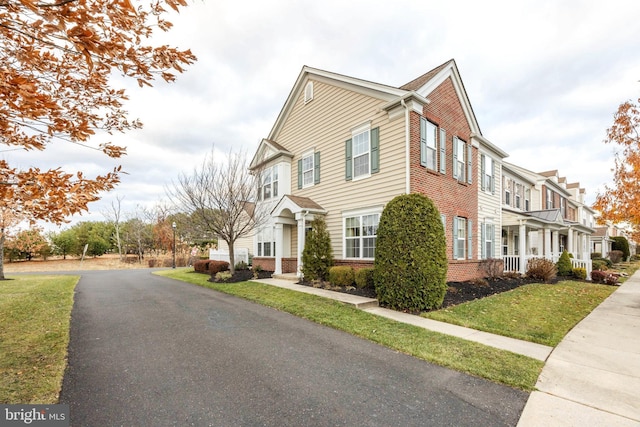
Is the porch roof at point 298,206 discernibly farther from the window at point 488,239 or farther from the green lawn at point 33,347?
the green lawn at point 33,347

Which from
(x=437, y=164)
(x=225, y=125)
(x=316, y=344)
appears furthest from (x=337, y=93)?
(x=316, y=344)

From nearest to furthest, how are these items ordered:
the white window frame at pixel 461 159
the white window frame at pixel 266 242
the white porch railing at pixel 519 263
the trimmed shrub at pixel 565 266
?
the white window frame at pixel 461 159
the white porch railing at pixel 519 263
the trimmed shrub at pixel 565 266
the white window frame at pixel 266 242

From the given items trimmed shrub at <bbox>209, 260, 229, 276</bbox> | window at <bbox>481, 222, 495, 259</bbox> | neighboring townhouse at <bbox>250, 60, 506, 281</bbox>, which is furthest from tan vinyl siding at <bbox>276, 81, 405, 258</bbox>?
window at <bbox>481, 222, 495, 259</bbox>

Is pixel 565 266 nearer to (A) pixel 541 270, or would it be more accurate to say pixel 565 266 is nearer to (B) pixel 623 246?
(A) pixel 541 270

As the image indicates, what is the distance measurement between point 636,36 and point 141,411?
45.3 ft

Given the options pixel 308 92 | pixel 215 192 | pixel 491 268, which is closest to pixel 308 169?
pixel 308 92

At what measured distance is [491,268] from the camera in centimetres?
1402

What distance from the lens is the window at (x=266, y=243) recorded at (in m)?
16.4

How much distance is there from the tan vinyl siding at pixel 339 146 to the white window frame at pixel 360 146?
212mm

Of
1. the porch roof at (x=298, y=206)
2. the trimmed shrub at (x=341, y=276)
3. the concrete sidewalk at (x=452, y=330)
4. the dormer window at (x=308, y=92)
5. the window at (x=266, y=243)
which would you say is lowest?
the concrete sidewalk at (x=452, y=330)

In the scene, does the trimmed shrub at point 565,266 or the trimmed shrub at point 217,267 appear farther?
the trimmed shrub at point 217,267

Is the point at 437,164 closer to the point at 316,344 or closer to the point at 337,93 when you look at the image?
the point at 337,93

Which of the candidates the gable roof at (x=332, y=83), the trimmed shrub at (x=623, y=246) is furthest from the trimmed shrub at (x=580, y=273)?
the trimmed shrub at (x=623, y=246)

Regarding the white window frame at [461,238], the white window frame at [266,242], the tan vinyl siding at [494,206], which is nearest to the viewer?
the white window frame at [461,238]
